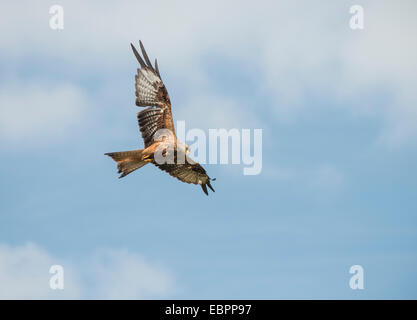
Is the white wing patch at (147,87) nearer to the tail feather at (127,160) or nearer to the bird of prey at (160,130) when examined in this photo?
the bird of prey at (160,130)

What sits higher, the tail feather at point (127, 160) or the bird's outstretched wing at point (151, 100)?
the bird's outstretched wing at point (151, 100)

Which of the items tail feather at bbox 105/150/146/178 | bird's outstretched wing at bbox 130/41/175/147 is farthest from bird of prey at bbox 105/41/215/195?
tail feather at bbox 105/150/146/178

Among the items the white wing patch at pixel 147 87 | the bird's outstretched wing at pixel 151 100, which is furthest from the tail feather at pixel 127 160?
the white wing patch at pixel 147 87

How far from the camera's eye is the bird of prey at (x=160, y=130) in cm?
1148

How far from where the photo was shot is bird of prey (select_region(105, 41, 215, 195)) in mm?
11484

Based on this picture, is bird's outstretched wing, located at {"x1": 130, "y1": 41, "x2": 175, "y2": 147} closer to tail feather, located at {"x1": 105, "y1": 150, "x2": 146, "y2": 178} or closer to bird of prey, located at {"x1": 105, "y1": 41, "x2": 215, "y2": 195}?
bird of prey, located at {"x1": 105, "y1": 41, "x2": 215, "y2": 195}

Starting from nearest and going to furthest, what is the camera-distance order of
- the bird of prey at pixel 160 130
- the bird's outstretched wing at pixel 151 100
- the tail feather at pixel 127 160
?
the tail feather at pixel 127 160 → the bird of prey at pixel 160 130 → the bird's outstretched wing at pixel 151 100

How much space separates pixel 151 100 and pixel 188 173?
174 centimetres

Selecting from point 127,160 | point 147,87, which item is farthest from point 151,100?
point 127,160

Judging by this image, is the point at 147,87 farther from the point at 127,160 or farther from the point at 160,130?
the point at 127,160

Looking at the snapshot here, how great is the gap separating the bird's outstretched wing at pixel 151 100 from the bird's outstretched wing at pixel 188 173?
2.41ft

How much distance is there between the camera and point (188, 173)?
40.2ft
